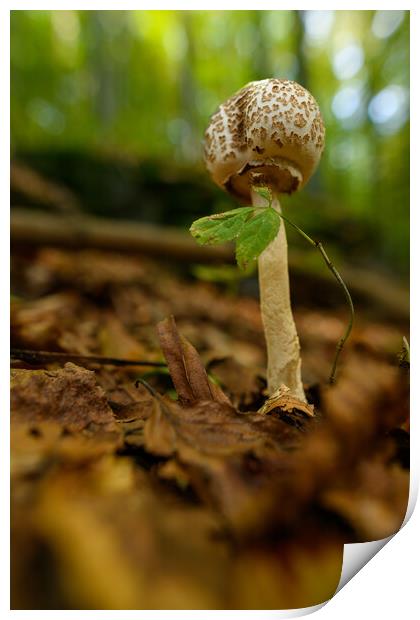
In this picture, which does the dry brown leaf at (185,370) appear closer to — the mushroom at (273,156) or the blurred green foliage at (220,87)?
the mushroom at (273,156)

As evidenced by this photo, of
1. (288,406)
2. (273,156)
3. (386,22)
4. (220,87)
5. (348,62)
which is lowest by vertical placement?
(288,406)

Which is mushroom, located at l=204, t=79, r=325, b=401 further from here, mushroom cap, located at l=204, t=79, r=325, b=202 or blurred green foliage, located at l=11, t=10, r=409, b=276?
blurred green foliage, located at l=11, t=10, r=409, b=276

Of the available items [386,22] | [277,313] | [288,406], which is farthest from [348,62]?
[288,406]

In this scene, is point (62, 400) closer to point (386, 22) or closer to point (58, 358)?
point (58, 358)

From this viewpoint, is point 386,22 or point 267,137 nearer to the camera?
point 267,137

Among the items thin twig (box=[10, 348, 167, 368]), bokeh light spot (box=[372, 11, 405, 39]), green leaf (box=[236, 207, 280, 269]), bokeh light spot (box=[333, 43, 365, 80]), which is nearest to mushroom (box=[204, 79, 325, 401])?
green leaf (box=[236, 207, 280, 269])
